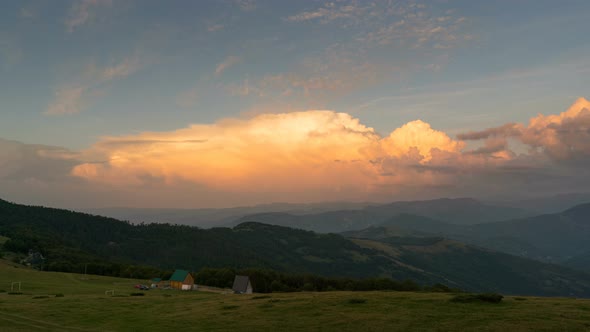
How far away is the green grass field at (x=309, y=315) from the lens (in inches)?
1638

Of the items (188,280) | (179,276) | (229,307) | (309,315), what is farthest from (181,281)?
(309,315)

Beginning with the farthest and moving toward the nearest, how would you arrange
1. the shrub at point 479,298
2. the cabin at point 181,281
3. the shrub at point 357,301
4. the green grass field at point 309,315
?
1. the cabin at point 181,281
2. the shrub at point 357,301
3. the shrub at point 479,298
4. the green grass field at point 309,315

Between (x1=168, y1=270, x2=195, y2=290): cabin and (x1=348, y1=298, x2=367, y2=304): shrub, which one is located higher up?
(x1=348, y1=298, x2=367, y2=304): shrub

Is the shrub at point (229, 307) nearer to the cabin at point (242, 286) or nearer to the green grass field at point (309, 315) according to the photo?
the green grass field at point (309, 315)

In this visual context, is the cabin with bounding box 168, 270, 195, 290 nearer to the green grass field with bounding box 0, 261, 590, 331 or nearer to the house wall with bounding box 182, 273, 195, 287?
the house wall with bounding box 182, 273, 195, 287

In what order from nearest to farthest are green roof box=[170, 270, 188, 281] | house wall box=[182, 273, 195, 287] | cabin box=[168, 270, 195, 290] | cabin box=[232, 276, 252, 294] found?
cabin box=[232, 276, 252, 294] < cabin box=[168, 270, 195, 290] < house wall box=[182, 273, 195, 287] < green roof box=[170, 270, 188, 281]

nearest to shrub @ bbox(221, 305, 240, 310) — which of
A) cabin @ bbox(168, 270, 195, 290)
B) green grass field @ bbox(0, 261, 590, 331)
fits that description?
green grass field @ bbox(0, 261, 590, 331)

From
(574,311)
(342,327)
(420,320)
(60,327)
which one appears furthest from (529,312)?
(60,327)

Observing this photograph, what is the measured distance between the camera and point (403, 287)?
141875 mm

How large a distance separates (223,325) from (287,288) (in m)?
118

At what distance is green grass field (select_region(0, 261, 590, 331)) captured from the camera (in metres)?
41.6

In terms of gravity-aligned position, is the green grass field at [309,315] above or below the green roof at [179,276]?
above

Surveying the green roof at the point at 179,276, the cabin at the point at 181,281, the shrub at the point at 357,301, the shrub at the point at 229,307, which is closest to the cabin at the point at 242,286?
the cabin at the point at 181,281

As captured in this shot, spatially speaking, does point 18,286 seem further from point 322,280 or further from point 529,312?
point 322,280
